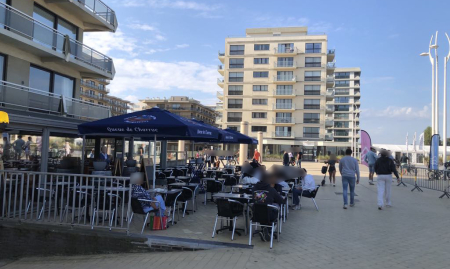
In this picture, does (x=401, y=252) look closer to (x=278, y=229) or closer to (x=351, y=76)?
(x=278, y=229)

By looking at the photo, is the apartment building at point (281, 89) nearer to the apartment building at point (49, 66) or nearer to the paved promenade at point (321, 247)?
the apartment building at point (49, 66)

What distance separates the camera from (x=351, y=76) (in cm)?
10012

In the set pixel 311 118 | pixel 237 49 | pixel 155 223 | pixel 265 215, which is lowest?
pixel 155 223

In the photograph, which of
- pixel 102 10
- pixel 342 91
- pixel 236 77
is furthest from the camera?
pixel 342 91

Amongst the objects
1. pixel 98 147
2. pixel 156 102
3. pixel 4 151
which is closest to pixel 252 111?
pixel 98 147

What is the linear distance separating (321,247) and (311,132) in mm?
54429

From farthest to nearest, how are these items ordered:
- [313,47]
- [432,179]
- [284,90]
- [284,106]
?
[284,106] → [284,90] → [313,47] → [432,179]

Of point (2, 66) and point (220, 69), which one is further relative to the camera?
point (220, 69)

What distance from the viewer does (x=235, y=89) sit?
60875 millimetres

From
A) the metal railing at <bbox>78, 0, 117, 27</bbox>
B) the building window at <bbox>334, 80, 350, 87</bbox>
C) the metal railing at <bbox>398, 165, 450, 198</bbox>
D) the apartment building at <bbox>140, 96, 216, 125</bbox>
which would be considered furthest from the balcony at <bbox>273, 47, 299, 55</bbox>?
the apartment building at <bbox>140, 96, 216, 125</bbox>

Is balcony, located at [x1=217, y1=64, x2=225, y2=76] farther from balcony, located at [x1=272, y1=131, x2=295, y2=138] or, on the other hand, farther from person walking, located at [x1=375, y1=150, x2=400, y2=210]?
person walking, located at [x1=375, y1=150, x2=400, y2=210]

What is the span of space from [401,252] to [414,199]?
7975 millimetres

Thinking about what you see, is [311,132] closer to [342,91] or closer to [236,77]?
[236,77]

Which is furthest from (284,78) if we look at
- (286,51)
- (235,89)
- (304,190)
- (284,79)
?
(304,190)
